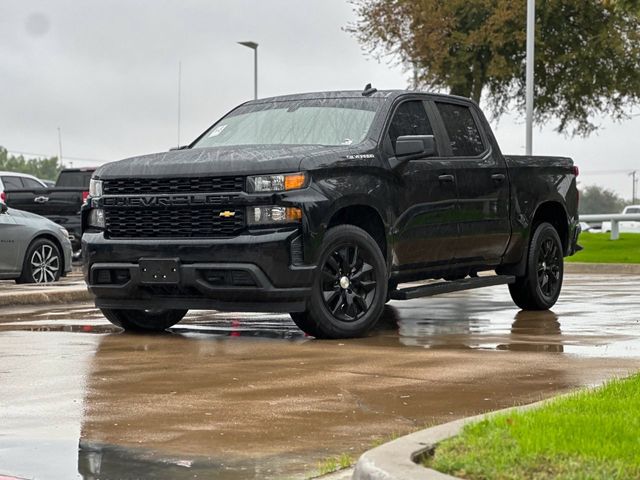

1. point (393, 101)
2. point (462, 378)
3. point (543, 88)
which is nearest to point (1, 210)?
point (393, 101)

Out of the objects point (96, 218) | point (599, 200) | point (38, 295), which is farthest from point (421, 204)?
point (599, 200)

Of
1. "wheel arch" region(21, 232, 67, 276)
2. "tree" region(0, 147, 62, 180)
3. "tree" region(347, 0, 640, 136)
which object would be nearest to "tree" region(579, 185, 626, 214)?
"tree" region(0, 147, 62, 180)

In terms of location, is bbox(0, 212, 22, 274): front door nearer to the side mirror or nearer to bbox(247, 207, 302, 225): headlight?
the side mirror

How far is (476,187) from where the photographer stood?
12508 millimetres

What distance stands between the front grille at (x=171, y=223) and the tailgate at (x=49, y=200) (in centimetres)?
1466

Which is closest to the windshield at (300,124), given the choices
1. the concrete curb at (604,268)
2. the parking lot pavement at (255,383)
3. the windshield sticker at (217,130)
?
the windshield sticker at (217,130)

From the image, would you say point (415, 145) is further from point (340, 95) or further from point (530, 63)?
point (530, 63)

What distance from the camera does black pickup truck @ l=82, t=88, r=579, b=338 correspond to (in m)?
10.5

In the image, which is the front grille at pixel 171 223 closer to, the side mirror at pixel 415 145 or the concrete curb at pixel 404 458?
the side mirror at pixel 415 145

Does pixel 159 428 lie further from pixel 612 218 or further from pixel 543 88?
pixel 543 88

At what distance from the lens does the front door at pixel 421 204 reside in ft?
37.8

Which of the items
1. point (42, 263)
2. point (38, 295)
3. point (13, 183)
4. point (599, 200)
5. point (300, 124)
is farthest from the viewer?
point (599, 200)

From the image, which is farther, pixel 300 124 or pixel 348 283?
pixel 300 124

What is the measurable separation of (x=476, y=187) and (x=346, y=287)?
2.18 meters
